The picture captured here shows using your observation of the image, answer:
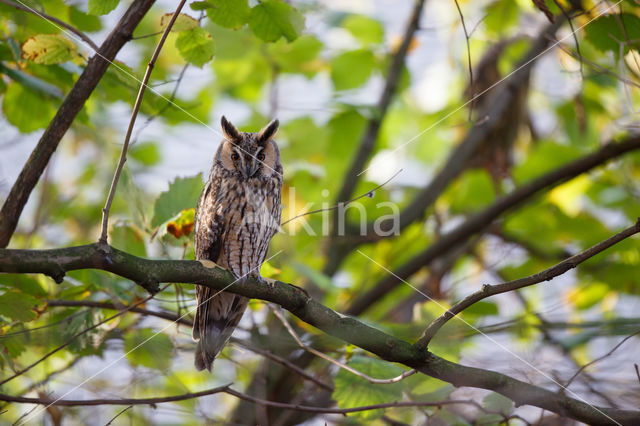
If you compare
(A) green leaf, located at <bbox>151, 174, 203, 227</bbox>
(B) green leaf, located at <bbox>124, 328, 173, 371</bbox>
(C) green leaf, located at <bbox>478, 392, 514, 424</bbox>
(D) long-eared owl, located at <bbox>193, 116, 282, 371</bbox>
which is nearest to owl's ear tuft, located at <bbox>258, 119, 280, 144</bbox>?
(D) long-eared owl, located at <bbox>193, 116, 282, 371</bbox>

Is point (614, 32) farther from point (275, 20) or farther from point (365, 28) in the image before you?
point (365, 28)

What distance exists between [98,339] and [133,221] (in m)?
0.56

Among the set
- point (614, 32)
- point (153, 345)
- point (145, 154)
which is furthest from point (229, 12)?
point (145, 154)

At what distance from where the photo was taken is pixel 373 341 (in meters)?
2.21

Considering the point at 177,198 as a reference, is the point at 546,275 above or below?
below

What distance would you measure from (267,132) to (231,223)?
0.60 meters

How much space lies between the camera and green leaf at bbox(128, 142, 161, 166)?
5941 mm

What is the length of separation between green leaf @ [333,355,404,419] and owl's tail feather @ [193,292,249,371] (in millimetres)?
629

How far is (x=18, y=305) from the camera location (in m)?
2.31

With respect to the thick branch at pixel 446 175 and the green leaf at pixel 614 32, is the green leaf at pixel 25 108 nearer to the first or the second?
the thick branch at pixel 446 175

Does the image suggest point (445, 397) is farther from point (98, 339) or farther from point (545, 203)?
point (545, 203)

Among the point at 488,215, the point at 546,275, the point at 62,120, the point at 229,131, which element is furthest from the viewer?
the point at 488,215

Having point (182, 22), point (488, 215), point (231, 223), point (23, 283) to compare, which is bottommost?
point (23, 283)

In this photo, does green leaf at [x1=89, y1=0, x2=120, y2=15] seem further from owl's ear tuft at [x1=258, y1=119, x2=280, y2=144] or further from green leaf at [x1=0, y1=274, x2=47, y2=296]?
owl's ear tuft at [x1=258, y1=119, x2=280, y2=144]
